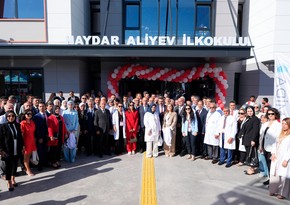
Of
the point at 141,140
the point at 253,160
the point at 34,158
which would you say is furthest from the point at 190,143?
the point at 34,158

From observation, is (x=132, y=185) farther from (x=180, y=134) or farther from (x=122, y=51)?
(x=122, y=51)

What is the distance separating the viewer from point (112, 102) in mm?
8039

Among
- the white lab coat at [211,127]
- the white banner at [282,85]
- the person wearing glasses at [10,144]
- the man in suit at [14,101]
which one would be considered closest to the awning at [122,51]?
the man in suit at [14,101]

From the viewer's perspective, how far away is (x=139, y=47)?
9.53m

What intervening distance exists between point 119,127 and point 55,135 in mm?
2087

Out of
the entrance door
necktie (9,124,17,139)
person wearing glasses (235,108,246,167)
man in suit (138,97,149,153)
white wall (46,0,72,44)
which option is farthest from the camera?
the entrance door

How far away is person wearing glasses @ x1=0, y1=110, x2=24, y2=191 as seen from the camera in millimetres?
4828

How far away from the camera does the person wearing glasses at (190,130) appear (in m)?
7.10

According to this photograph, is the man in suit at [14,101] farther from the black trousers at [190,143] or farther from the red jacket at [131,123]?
the black trousers at [190,143]

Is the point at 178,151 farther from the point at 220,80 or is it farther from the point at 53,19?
the point at 53,19

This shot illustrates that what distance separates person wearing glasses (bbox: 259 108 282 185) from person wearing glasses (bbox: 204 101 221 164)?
148 centimetres

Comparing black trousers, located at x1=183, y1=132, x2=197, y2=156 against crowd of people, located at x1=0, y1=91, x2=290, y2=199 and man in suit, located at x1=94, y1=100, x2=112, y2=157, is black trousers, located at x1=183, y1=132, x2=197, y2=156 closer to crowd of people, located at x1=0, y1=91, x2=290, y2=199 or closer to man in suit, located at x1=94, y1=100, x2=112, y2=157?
crowd of people, located at x1=0, y1=91, x2=290, y2=199

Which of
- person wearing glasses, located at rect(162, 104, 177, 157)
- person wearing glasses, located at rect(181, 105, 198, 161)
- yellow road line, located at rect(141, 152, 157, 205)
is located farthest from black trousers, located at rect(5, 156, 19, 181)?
person wearing glasses, located at rect(181, 105, 198, 161)

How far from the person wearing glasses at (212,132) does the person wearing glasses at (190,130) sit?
0.36 m
